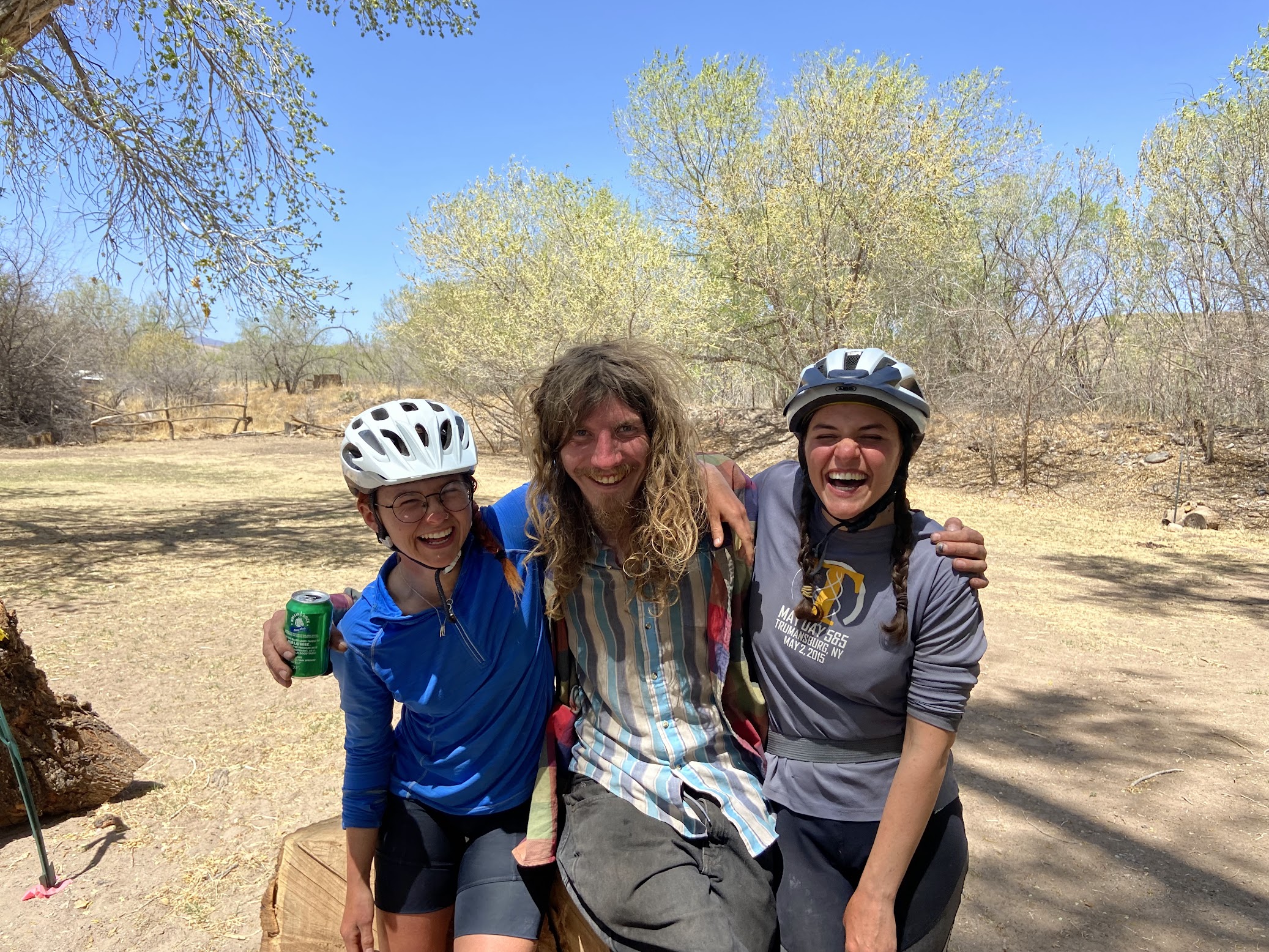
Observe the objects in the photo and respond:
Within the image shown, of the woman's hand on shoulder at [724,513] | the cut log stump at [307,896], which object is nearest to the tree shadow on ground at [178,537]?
the cut log stump at [307,896]

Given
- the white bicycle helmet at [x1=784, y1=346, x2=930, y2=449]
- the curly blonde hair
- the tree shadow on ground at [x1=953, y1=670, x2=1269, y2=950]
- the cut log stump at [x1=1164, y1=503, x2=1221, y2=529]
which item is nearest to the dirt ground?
the tree shadow on ground at [x1=953, y1=670, x2=1269, y2=950]

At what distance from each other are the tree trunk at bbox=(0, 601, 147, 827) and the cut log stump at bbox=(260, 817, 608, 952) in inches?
79.4

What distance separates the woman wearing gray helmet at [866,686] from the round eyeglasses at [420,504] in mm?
833

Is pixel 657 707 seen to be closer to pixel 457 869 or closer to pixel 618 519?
pixel 618 519

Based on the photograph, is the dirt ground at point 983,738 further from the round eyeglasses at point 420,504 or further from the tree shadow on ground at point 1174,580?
the round eyeglasses at point 420,504

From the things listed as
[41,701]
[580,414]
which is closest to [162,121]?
[41,701]

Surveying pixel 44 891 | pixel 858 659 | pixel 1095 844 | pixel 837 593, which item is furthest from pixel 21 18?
pixel 1095 844

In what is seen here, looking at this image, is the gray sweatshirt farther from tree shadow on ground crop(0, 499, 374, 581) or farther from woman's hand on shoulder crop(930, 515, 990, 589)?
tree shadow on ground crop(0, 499, 374, 581)

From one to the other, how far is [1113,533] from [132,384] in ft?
144

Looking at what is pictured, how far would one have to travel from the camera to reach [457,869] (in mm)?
2025

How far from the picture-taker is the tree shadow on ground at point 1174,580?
8047 mm

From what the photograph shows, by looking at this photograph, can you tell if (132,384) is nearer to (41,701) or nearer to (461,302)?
(461,302)

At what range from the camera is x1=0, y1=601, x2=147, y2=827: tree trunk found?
350cm

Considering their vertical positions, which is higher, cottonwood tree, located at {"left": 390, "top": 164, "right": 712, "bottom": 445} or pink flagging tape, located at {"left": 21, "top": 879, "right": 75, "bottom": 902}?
cottonwood tree, located at {"left": 390, "top": 164, "right": 712, "bottom": 445}
